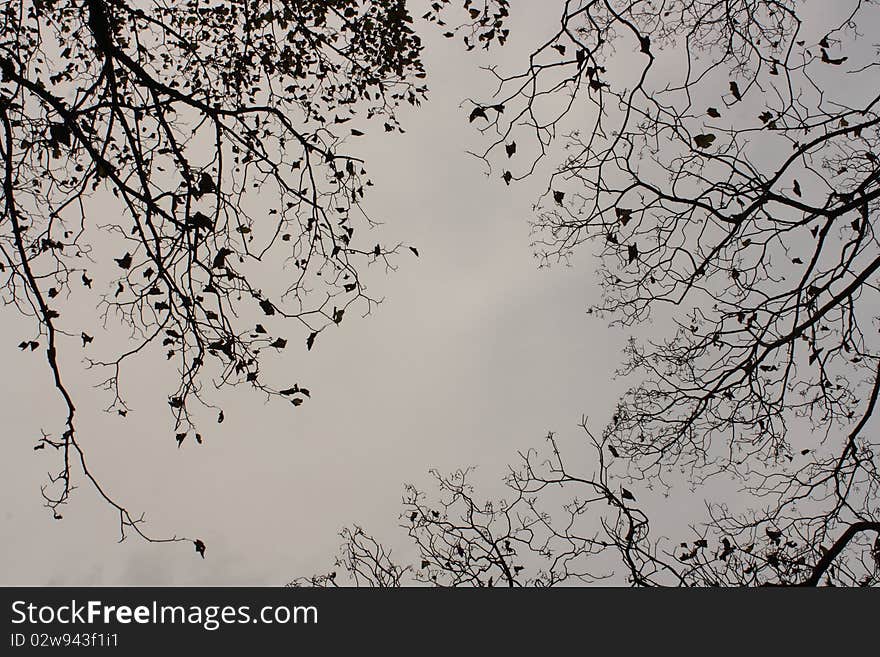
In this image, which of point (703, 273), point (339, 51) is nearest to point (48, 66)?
point (339, 51)

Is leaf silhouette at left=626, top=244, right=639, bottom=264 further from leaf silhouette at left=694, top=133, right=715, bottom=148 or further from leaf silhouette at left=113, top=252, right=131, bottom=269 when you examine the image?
leaf silhouette at left=113, top=252, right=131, bottom=269

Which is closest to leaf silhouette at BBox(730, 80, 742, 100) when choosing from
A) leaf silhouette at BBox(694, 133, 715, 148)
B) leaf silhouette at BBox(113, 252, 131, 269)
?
leaf silhouette at BBox(694, 133, 715, 148)

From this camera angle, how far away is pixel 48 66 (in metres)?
6.03

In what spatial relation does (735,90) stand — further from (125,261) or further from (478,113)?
(125,261)

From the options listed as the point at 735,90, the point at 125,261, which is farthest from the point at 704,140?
the point at 125,261

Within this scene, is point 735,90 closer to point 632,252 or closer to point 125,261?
point 632,252

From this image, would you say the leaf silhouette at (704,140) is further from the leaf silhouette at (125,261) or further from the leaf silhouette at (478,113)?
the leaf silhouette at (125,261)

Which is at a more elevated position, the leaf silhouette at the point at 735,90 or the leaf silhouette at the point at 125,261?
the leaf silhouette at the point at 735,90

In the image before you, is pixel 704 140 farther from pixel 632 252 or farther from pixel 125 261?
pixel 125 261

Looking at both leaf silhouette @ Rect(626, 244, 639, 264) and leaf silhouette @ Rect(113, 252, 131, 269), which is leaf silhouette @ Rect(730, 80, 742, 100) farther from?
leaf silhouette @ Rect(113, 252, 131, 269)

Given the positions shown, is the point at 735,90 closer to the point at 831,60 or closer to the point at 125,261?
the point at 831,60

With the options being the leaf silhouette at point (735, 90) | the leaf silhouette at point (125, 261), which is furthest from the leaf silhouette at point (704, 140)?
the leaf silhouette at point (125, 261)

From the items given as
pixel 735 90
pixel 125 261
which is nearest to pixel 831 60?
pixel 735 90

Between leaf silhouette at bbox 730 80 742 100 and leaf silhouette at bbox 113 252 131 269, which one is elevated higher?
leaf silhouette at bbox 730 80 742 100
